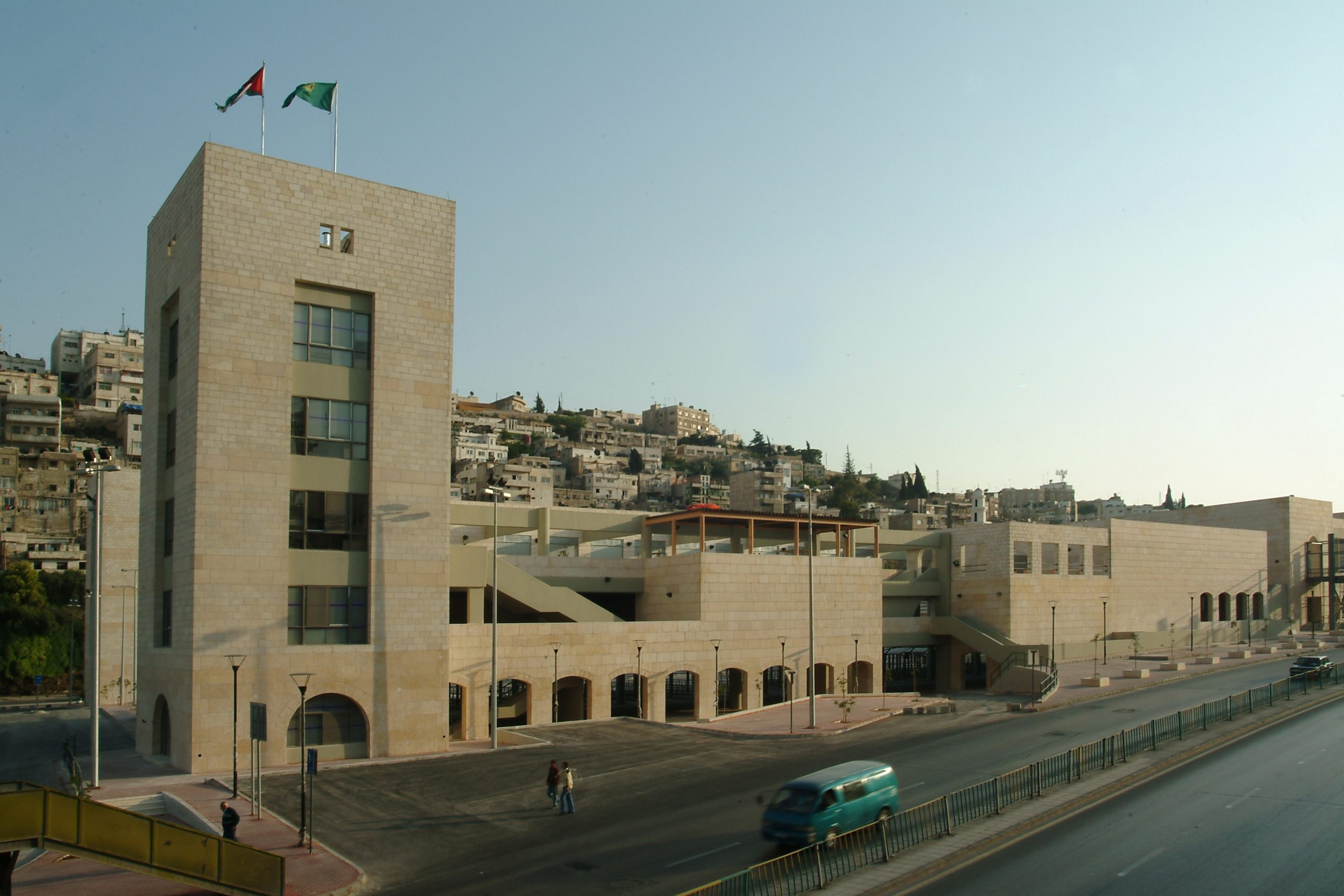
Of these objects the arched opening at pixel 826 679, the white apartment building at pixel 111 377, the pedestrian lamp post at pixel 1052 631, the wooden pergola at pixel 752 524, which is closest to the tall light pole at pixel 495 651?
the wooden pergola at pixel 752 524

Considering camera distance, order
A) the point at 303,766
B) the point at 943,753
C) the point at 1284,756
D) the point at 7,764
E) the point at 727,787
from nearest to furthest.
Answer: the point at 303,766 < the point at 727,787 < the point at 1284,756 < the point at 943,753 < the point at 7,764

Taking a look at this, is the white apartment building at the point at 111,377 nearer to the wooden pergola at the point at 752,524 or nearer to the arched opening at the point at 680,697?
the arched opening at the point at 680,697

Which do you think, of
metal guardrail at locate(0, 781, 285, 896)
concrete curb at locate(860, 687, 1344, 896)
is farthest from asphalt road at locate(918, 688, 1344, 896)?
metal guardrail at locate(0, 781, 285, 896)

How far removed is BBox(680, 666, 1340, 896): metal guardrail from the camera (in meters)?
18.5

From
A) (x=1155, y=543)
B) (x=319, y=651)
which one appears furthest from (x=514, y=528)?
(x=1155, y=543)

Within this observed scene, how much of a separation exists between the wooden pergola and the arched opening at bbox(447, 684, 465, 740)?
576 inches

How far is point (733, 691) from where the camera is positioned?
2264 inches

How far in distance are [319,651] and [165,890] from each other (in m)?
15.2

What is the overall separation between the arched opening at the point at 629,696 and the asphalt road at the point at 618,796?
14.3 ft

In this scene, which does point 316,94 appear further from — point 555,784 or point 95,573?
point 555,784

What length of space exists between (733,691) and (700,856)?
3559 centimetres

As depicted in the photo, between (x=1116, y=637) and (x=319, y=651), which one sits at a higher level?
(x=319, y=651)

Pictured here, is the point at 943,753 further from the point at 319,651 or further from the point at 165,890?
the point at 165,890

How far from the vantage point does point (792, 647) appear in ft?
191
